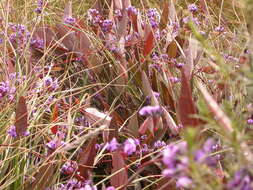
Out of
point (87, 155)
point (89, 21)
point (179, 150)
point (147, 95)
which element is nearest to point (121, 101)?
point (147, 95)

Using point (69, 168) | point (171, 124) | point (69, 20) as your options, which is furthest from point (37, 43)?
point (69, 168)

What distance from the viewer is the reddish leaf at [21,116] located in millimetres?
1210

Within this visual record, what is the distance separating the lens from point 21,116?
121cm

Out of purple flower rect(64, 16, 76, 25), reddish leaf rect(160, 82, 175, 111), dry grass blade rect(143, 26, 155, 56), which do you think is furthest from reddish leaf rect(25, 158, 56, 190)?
purple flower rect(64, 16, 76, 25)

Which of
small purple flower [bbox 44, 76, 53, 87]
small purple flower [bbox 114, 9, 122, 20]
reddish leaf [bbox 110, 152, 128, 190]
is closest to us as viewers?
reddish leaf [bbox 110, 152, 128, 190]

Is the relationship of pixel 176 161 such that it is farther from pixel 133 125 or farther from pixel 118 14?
pixel 118 14

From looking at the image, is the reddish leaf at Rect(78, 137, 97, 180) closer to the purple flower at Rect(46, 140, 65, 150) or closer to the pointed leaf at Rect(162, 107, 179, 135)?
the purple flower at Rect(46, 140, 65, 150)

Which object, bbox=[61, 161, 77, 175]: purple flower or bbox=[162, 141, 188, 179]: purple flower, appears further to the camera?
bbox=[61, 161, 77, 175]: purple flower

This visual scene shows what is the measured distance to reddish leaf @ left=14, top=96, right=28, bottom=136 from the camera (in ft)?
3.97

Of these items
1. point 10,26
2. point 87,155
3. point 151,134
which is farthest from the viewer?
point 10,26

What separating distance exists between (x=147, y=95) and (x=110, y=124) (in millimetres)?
272

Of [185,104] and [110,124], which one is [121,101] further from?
[185,104]

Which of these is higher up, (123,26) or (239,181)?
(239,181)

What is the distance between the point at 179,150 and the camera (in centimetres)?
47
